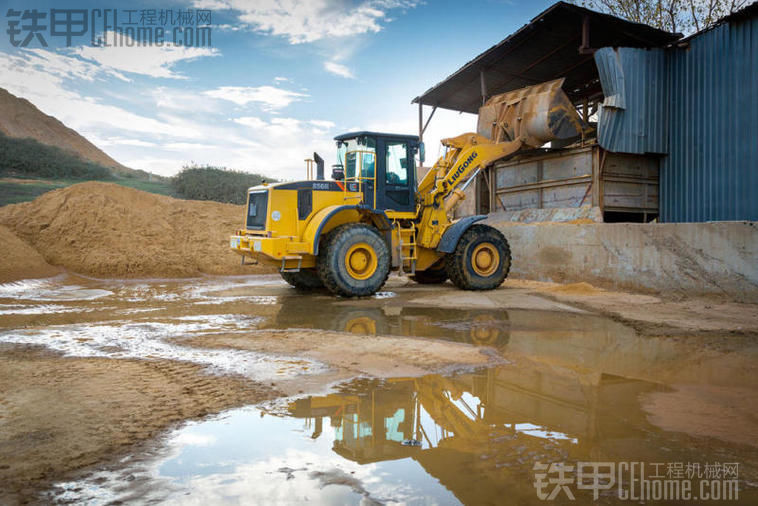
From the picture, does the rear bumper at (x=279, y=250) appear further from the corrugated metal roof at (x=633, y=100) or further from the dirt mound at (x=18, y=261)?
the corrugated metal roof at (x=633, y=100)

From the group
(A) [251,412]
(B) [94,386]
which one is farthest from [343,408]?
(B) [94,386]

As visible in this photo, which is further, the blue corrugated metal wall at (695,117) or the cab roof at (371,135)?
the blue corrugated metal wall at (695,117)

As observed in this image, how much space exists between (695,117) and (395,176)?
7538 millimetres

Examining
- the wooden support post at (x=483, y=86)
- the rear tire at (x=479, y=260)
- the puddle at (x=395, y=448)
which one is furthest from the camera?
the wooden support post at (x=483, y=86)

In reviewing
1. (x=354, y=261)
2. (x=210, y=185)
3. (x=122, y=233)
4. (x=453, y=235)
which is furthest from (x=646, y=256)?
(x=210, y=185)

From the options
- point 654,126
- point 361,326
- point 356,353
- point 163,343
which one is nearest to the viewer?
point 356,353

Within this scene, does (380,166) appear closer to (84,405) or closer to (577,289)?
(577,289)

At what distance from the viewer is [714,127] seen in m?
12.1

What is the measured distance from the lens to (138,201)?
17.0 metres

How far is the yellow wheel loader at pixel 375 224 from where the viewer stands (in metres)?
9.45

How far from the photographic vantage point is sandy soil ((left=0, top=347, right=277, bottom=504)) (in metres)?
2.76

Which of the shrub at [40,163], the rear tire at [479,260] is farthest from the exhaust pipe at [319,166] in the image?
the shrub at [40,163]

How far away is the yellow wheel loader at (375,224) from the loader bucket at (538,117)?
919 millimetres

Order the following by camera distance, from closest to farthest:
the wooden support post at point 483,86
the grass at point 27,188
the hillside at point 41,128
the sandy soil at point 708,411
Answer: the sandy soil at point 708,411, the wooden support post at point 483,86, the grass at point 27,188, the hillside at point 41,128
